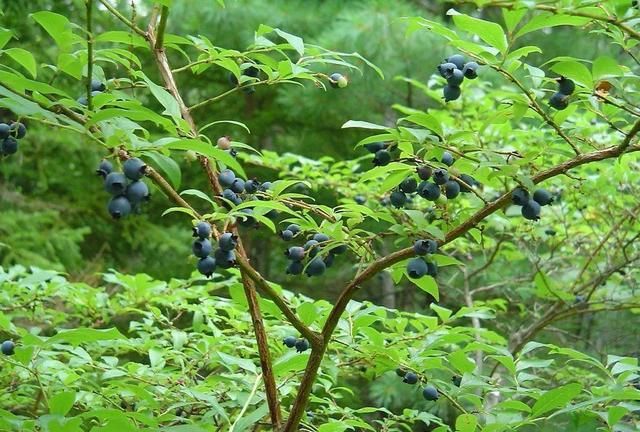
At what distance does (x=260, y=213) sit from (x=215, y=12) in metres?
4.93

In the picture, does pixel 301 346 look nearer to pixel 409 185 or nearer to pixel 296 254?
pixel 296 254

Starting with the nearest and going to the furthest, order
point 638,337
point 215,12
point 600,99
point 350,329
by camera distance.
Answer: point 600,99, point 350,329, point 638,337, point 215,12

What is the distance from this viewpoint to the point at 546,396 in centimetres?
160

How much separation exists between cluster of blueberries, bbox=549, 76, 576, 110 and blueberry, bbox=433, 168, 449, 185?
0.23 metres

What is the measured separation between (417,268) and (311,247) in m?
0.20

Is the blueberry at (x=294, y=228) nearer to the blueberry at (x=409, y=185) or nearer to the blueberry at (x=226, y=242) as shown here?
the blueberry at (x=409, y=185)

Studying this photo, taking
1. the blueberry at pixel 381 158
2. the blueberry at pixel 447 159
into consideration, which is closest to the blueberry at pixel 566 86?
the blueberry at pixel 447 159

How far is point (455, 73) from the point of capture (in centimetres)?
147

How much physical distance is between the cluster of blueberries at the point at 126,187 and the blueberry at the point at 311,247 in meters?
0.44

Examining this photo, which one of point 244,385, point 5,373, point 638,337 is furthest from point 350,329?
point 638,337

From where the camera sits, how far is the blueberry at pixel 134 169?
115 cm

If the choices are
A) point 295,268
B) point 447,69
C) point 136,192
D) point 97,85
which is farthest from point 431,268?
point 97,85

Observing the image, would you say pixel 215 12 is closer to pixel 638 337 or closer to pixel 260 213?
pixel 638 337

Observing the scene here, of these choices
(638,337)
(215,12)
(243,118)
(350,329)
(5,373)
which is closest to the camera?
(350,329)
